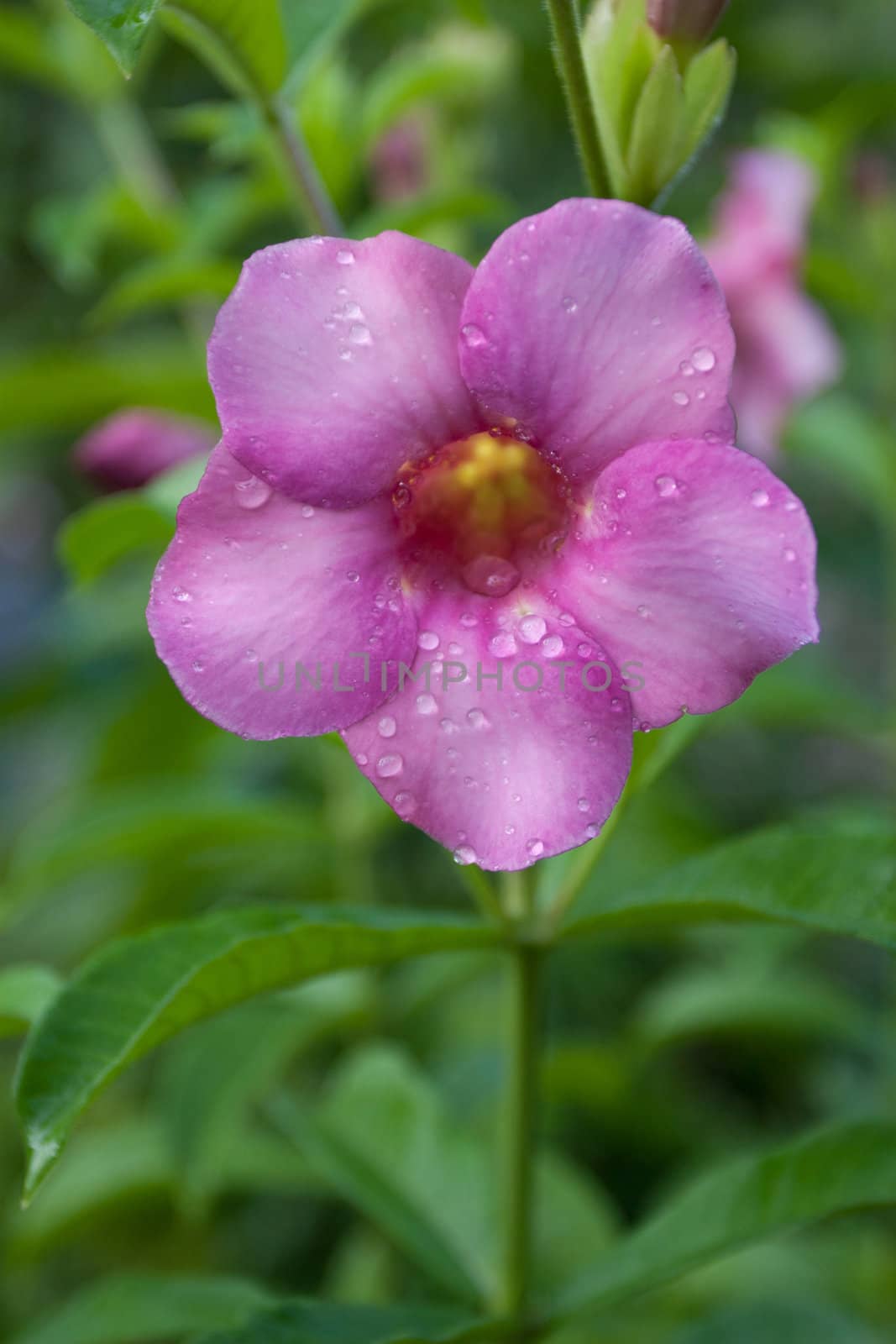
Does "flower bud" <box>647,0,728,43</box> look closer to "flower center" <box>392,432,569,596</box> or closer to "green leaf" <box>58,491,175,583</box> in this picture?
"flower center" <box>392,432,569,596</box>

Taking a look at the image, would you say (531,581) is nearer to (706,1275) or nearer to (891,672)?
(706,1275)

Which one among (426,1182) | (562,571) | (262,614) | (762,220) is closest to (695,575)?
(562,571)

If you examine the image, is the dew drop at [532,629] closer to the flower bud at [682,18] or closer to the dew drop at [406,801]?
the dew drop at [406,801]

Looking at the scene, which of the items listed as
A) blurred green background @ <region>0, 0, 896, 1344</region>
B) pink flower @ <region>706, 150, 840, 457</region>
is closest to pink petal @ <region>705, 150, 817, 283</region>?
pink flower @ <region>706, 150, 840, 457</region>

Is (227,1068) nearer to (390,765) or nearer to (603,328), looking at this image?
(390,765)

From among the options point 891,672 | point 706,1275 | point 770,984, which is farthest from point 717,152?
point 706,1275
